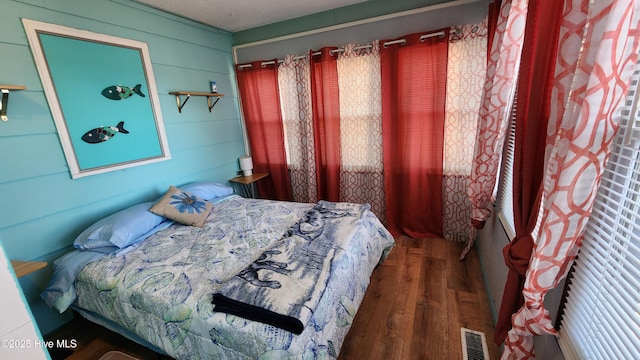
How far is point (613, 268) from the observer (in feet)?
2.20

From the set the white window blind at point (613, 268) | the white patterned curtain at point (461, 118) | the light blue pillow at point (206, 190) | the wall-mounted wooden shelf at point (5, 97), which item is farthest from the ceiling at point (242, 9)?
the white window blind at point (613, 268)

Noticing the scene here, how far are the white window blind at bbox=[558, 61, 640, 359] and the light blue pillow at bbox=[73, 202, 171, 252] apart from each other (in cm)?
250

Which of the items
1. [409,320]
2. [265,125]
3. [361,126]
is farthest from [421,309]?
[265,125]

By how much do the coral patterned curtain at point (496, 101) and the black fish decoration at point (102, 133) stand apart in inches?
117

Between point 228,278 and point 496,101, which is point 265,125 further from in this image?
point 496,101

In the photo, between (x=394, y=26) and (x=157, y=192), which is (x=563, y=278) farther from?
(x=157, y=192)

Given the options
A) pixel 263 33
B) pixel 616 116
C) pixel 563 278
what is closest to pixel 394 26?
pixel 263 33

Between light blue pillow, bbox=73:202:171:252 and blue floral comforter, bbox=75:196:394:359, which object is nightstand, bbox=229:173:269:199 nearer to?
blue floral comforter, bbox=75:196:394:359

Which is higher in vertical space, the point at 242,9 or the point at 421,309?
the point at 242,9

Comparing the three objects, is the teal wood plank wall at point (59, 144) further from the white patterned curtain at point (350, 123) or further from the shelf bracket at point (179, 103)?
the white patterned curtain at point (350, 123)

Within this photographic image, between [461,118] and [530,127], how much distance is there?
5.70ft

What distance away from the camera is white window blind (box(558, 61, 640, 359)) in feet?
2.02

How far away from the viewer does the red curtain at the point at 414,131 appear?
2.51 metres

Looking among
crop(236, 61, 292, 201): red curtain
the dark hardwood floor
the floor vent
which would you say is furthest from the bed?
crop(236, 61, 292, 201): red curtain
